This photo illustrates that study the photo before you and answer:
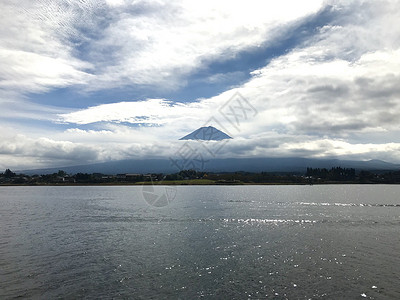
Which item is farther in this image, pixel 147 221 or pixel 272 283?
pixel 147 221

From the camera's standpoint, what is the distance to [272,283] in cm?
2553

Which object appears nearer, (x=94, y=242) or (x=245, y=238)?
(x=94, y=242)

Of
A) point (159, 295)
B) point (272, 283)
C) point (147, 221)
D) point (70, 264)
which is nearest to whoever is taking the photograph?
point (159, 295)

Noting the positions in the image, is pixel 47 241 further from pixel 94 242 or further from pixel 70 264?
pixel 70 264

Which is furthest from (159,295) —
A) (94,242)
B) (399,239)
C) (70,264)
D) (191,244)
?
(399,239)

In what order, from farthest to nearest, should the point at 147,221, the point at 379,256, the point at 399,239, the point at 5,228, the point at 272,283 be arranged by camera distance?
the point at 147,221
the point at 5,228
the point at 399,239
the point at 379,256
the point at 272,283

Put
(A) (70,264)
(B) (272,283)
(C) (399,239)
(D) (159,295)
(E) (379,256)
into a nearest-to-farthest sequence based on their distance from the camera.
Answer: (D) (159,295)
(B) (272,283)
(A) (70,264)
(E) (379,256)
(C) (399,239)

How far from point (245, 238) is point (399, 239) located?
22.8 m

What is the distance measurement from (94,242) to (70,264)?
10.7 metres

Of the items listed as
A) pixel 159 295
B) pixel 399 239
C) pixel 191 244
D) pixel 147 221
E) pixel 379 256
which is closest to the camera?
pixel 159 295

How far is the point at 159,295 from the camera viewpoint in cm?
2277

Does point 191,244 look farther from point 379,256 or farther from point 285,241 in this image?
point 379,256

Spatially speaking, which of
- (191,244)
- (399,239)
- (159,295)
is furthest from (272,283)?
(399,239)

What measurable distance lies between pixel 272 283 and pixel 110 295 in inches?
524
